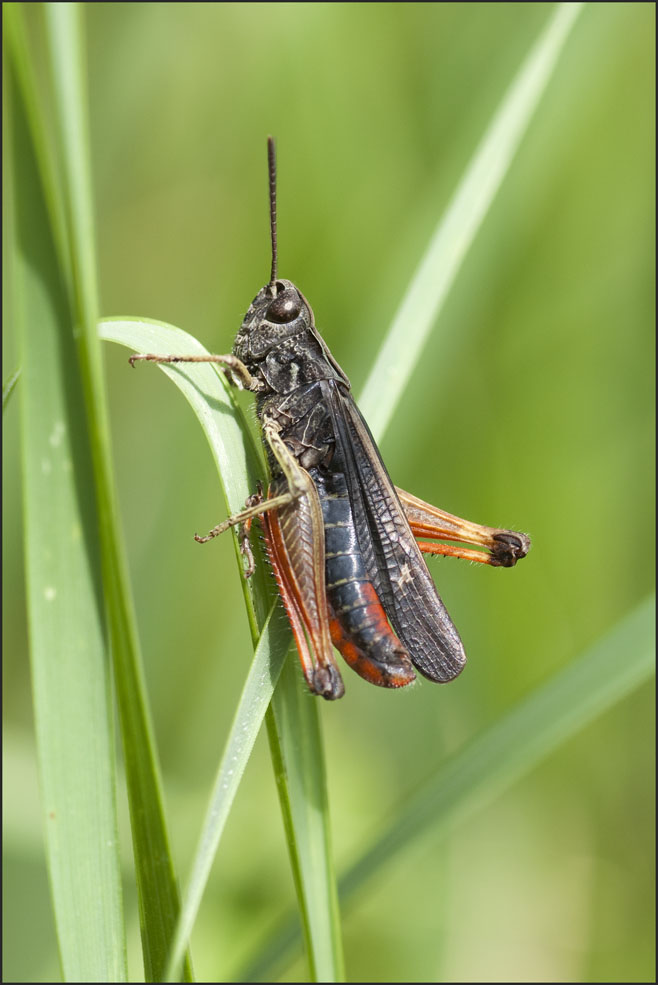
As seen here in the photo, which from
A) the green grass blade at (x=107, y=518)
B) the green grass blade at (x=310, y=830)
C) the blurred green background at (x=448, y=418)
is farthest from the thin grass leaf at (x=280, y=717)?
the blurred green background at (x=448, y=418)

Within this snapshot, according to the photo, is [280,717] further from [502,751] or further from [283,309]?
[283,309]

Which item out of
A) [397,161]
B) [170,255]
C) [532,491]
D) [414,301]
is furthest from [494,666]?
[170,255]

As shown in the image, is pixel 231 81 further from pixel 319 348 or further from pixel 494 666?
pixel 494 666

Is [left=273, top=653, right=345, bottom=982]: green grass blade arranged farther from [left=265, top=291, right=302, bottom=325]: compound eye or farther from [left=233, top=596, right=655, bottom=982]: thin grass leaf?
[left=265, top=291, right=302, bottom=325]: compound eye

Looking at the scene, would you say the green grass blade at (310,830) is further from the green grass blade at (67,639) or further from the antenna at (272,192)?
the antenna at (272,192)

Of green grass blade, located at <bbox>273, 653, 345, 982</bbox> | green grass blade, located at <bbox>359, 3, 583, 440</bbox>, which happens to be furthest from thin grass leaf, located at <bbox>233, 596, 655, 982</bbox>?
green grass blade, located at <bbox>359, 3, 583, 440</bbox>

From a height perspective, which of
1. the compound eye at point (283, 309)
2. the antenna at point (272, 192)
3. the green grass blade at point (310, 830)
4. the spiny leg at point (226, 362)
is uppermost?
the antenna at point (272, 192)

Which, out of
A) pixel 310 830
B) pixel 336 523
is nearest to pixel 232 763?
pixel 310 830
